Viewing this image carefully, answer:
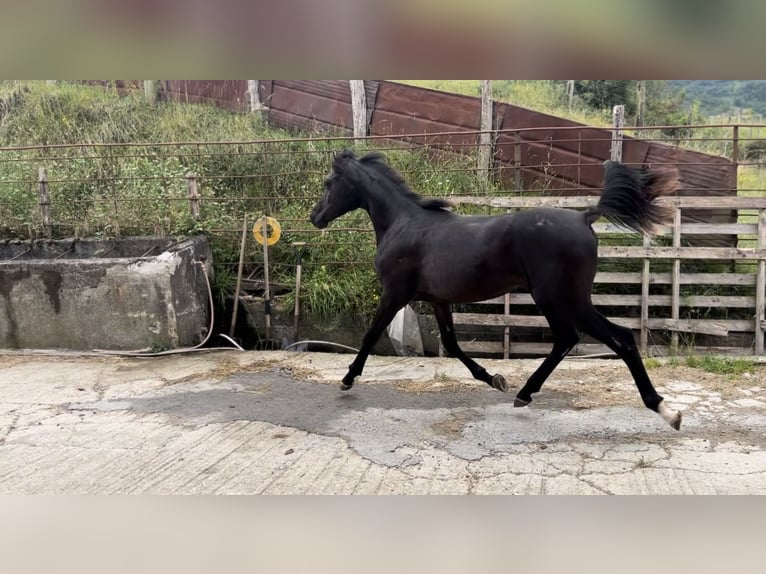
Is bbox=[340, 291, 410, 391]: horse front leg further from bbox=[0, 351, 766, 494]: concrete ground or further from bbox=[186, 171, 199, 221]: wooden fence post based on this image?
bbox=[186, 171, 199, 221]: wooden fence post

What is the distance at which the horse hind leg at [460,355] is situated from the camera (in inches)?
177

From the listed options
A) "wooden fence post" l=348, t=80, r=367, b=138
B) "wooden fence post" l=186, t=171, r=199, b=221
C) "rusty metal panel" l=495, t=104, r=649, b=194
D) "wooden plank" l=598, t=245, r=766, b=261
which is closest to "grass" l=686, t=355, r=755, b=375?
"wooden plank" l=598, t=245, r=766, b=261

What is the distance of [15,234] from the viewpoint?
24.5 feet

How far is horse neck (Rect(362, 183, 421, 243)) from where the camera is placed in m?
4.52

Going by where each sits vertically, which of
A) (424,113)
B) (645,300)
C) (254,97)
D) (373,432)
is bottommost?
(373,432)

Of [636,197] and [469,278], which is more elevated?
[636,197]

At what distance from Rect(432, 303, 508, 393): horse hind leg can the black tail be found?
151cm

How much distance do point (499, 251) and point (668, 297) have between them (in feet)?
9.82

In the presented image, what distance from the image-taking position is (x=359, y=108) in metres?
9.89

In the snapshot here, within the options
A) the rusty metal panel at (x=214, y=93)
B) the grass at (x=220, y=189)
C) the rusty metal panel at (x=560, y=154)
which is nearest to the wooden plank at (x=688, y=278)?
the grass at (x=220, y=189)

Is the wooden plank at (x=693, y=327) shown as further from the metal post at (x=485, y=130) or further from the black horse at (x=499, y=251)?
the metal post at (x=485, y=130)

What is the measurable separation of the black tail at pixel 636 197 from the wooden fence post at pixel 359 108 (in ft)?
22.2

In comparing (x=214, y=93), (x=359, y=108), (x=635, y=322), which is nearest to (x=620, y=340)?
(x=635, y=322)

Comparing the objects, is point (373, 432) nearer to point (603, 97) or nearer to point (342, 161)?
point (342, 161)
